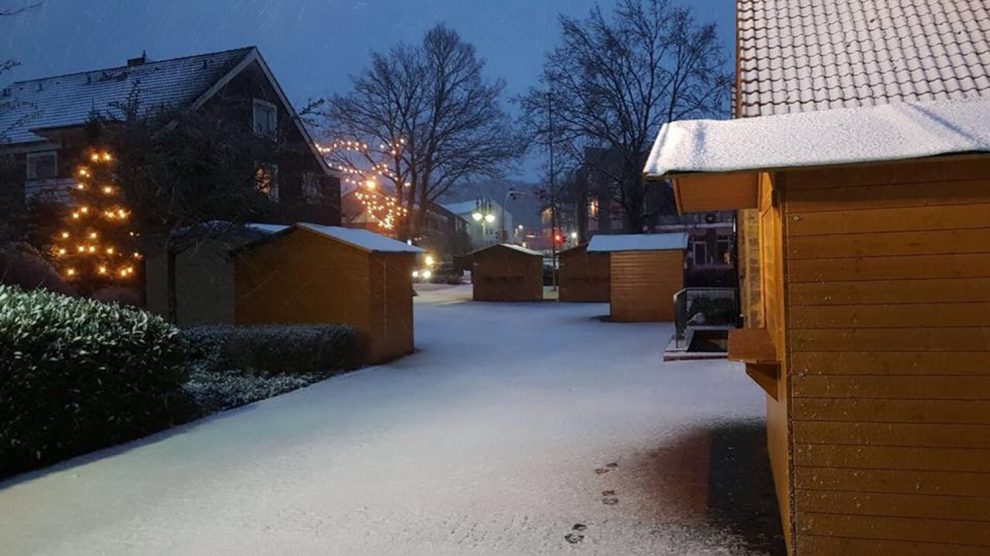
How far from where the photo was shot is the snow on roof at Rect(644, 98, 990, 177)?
138 inches

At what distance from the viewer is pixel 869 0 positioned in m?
5.70

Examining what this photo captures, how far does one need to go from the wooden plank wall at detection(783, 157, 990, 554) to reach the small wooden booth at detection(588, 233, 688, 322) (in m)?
19.0

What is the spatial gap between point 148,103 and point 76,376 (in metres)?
17.1

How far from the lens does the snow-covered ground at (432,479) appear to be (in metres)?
4.68

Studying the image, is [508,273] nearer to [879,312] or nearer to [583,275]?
[583,275]

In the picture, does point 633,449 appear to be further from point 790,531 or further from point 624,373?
point 624,373

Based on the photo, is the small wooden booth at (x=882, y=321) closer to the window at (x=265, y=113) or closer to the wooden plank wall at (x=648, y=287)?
the wooden plank wall at (x=648, y=287)

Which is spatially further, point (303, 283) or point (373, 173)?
point (373, 173)

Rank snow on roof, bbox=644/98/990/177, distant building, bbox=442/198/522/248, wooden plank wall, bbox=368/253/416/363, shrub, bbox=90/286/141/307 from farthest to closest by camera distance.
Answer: distant building, bbox=442/198/522/248 < shrub, bbox=90/286/141/307 < wooden plank wall, bbox=368/253/416/363 < snow on roof, bbox=644/98/990/177

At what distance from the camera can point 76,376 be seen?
22.3ft

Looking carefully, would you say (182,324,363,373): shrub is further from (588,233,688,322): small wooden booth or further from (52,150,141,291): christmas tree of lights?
(588,233,688,322): small wooden booth

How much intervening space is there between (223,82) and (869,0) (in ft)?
68.1

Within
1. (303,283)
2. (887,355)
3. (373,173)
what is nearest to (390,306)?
(303,283)

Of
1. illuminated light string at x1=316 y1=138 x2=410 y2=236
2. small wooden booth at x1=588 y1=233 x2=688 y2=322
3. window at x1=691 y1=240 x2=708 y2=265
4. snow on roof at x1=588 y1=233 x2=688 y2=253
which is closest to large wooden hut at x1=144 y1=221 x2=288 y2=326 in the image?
small wooden booth at x1=588 y1=233 x2=688 y2=322
